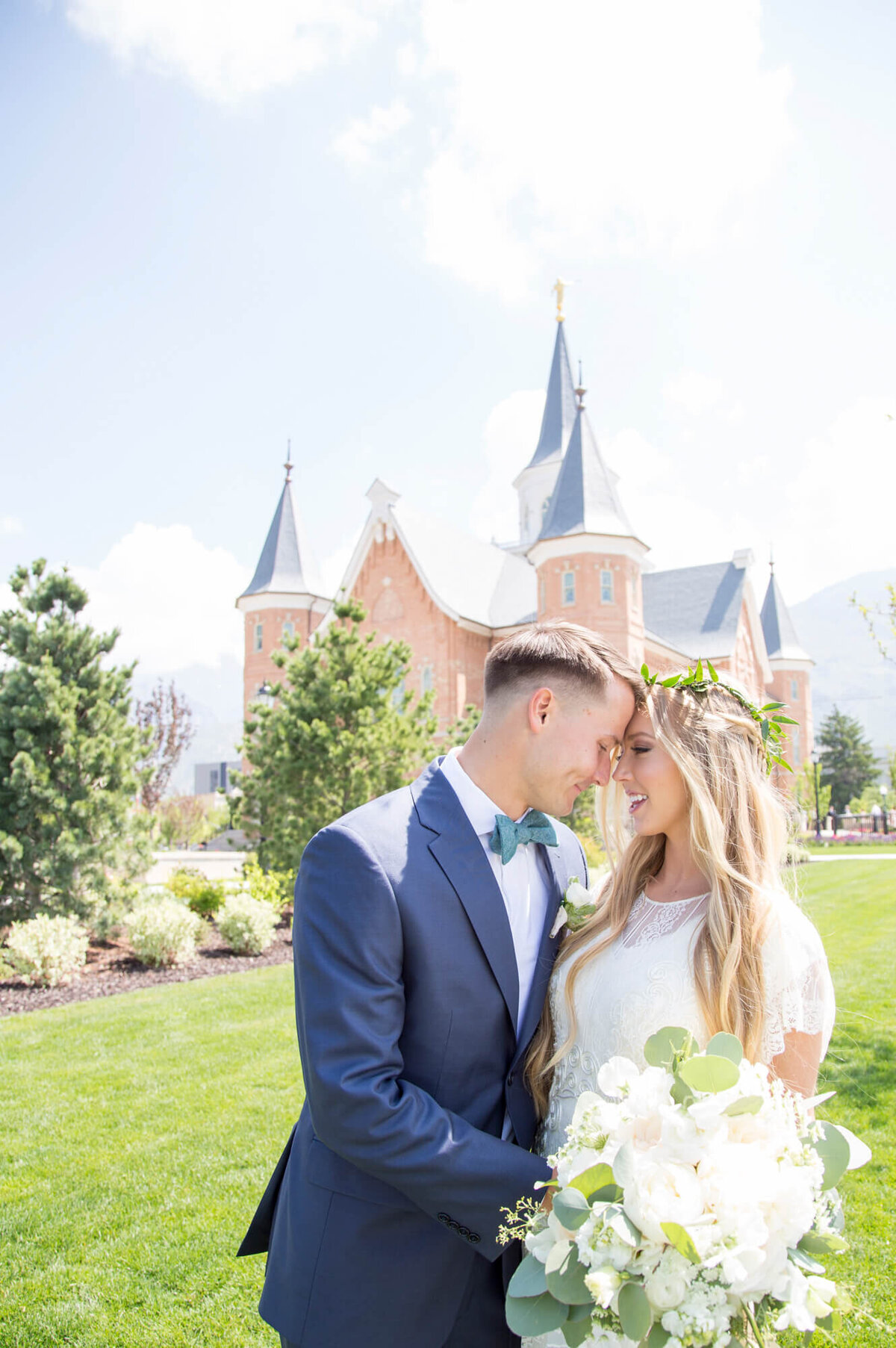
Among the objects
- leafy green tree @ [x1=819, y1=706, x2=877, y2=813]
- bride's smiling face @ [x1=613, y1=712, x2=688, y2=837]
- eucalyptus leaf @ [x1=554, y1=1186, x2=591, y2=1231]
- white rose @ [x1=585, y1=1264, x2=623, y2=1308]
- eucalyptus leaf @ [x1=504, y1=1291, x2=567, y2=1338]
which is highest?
leafy green tree @ [x1=819, y1=706, x2=877, y2=813]

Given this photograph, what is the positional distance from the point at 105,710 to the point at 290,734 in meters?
3.66

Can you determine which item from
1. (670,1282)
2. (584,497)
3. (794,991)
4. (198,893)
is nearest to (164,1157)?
(794,991)

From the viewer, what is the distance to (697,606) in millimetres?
45219

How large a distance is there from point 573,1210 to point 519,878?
1.27 meters

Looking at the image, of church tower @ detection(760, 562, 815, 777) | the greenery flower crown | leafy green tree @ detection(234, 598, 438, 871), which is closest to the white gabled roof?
leafy green tree @ detection(234, 598, 438, 871)

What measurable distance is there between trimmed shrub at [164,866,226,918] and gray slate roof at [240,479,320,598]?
25.4 metres

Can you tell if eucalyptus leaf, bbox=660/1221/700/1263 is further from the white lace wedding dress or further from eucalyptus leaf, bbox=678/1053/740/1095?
the white lace wedding dress

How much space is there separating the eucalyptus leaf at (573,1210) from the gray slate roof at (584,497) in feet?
102

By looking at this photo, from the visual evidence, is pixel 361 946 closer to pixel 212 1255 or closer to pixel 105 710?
pixel 212 1255

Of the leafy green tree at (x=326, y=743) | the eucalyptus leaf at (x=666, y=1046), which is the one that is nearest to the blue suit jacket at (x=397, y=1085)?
the eucalyptus leaf at (x=666, y=1046)

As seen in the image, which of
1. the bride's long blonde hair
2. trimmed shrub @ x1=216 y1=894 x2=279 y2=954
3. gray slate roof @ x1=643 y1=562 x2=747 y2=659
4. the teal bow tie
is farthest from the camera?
gray slate roof @ x1=643 y1=562 x2=747 y2=659

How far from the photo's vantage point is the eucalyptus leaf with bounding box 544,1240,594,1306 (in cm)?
165

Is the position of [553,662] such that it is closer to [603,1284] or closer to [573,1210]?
[573,1210]

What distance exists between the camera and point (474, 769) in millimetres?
2768
